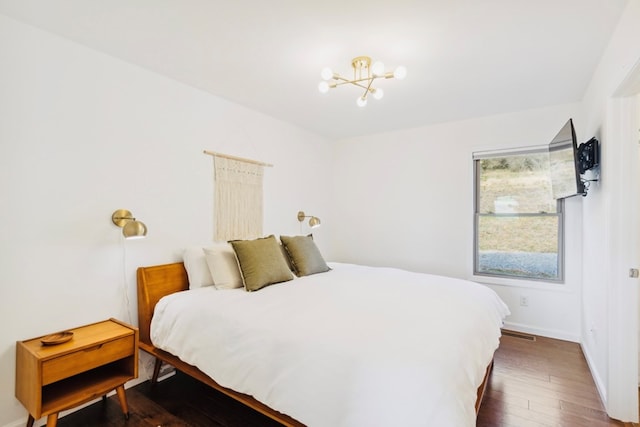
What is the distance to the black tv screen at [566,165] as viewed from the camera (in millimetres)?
2444

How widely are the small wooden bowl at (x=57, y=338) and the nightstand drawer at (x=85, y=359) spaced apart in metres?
0.16

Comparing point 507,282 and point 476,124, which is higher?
point 476,124

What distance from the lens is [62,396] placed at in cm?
183

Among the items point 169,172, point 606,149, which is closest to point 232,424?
point 169,172

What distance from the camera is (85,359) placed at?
189cm

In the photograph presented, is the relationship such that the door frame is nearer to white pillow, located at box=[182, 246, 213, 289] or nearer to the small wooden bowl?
white pillow, located at box=[182, 246, 213, 289]

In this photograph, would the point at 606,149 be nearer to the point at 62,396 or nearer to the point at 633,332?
the point at 633,332

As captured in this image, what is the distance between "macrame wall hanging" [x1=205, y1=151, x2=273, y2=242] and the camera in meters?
3.17

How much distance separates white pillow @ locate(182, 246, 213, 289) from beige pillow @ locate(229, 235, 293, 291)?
30 cm

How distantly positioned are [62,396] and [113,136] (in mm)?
1766

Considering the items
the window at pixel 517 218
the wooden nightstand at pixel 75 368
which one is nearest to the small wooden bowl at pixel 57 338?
the wooden nightstand at pixel 75 368

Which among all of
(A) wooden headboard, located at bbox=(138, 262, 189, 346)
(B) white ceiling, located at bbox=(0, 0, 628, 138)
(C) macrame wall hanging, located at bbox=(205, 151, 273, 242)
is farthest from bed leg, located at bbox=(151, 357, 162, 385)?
(B) white ceiling, located at bbox=(0, 0, 628, 138)

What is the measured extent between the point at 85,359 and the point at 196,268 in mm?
974

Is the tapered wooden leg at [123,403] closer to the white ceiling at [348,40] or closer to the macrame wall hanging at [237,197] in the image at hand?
the macrame wall hanging at [237,197]
